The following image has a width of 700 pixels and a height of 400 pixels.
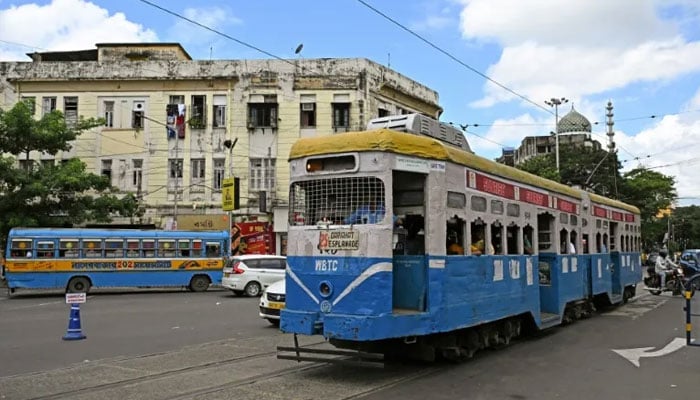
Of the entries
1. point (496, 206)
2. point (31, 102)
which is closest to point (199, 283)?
point (31, 102)

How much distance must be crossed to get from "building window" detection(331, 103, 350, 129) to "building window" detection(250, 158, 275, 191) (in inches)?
150

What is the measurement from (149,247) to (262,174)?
345 inches

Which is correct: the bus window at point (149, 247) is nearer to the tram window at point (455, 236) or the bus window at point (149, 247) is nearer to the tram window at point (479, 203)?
the tram window at point (479, 203)

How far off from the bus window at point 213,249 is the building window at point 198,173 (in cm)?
683

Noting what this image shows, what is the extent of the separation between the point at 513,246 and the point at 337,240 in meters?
3.95

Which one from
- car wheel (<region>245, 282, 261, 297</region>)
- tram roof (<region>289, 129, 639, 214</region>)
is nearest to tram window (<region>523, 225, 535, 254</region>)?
tram roof (<region>289, 129, 639, 214</region>)

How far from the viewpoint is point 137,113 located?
106 ft

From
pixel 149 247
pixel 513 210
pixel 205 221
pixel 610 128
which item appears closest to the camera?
pixel 513 210

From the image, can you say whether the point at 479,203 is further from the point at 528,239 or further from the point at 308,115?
the point at 308,115

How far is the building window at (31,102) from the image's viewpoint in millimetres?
27997

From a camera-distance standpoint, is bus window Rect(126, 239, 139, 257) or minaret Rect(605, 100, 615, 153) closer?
bus window Rect(126, 239, 139, 257)

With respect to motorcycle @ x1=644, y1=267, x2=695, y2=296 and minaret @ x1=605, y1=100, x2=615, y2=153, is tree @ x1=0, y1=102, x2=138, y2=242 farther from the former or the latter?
minaret @ x1=605, y1=100, x2=615, y2=153

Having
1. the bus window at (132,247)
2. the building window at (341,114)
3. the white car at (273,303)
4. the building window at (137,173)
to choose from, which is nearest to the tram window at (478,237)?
the white car at (273,303)

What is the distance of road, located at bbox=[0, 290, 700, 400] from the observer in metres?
7.42
